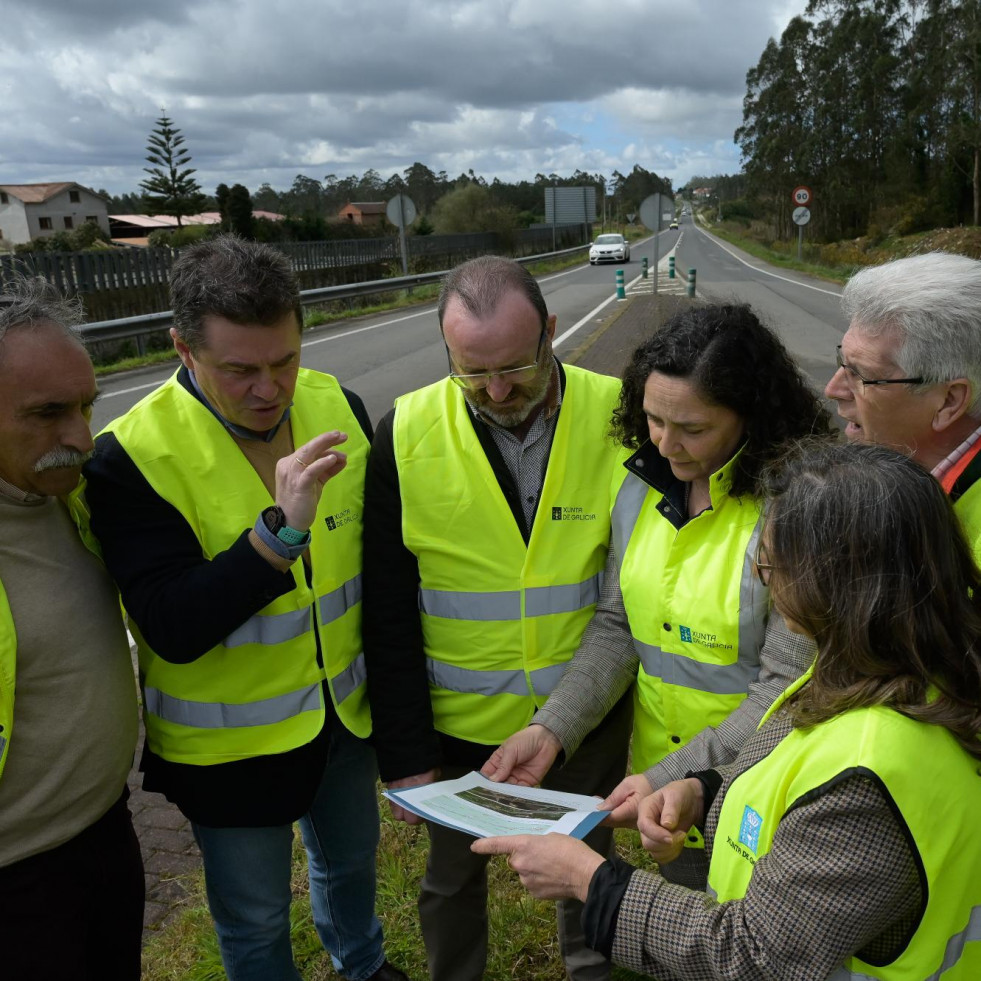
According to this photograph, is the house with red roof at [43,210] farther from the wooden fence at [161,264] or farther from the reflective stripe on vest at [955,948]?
the reflective stripe on vest at [955,948]

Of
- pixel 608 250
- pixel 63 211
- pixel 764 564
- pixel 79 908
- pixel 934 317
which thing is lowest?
pixel 79 908

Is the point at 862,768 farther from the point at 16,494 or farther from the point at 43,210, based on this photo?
Result: the point at 43,210

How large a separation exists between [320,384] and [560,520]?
79cm

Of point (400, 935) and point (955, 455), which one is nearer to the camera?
point (955, 455)

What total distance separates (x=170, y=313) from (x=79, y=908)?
6.57 m

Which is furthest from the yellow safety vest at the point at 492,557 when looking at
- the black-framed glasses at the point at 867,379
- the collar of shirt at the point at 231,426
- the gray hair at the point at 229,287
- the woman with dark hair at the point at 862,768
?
the woman with dark hair at the point at 862,768

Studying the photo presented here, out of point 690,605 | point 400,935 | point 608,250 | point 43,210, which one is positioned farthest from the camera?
point 43,210

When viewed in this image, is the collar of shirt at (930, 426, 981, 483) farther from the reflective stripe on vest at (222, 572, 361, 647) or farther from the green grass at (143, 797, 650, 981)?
the green grass at (143, 797, 650, 981)

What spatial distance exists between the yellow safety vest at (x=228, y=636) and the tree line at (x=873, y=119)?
138 feet

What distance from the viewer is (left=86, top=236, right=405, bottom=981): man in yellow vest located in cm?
188

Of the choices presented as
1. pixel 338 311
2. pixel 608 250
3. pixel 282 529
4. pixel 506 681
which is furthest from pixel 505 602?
pixel 608 250

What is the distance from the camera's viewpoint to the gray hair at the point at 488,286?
2217mm

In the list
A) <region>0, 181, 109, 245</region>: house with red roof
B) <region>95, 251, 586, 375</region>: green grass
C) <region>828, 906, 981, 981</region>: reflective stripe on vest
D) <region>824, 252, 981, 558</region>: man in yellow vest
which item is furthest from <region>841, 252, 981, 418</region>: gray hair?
<region>0, 181, 109, 245</region>: house with red roof

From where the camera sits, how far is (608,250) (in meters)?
43.5
